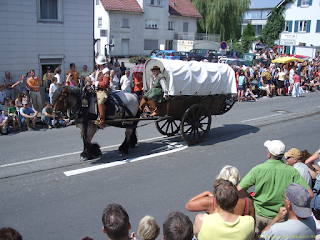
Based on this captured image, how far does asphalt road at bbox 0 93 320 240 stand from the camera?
5.14 meters

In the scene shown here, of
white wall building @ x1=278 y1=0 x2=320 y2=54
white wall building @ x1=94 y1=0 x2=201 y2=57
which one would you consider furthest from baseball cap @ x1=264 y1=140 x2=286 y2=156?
white wall building @ x1=278 y1=0 x2=320 y2=54

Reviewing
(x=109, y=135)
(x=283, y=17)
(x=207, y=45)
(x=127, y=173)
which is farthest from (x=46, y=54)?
(x=283, y=17)

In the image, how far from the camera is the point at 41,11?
14.2 m

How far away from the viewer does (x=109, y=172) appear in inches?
270

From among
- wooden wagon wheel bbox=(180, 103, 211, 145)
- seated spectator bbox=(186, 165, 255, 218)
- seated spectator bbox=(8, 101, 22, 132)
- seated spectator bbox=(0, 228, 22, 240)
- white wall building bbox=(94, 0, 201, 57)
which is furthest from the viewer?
white wall building bbox=(94, 0, 201, 57)

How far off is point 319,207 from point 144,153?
462 centimetres

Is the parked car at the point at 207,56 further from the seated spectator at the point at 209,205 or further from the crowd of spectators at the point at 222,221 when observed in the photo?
the crowd of spectators at the point at 222,221

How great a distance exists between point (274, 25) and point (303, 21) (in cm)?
439

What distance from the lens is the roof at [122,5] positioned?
3646cm

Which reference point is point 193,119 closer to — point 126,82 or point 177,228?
point 126,82

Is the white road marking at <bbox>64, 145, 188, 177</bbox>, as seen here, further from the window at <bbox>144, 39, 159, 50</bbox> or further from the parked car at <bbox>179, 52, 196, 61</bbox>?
the window at <bbox>144, 39, 159, 50</bbox>

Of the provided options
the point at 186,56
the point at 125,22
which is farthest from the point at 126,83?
the point at 125,22

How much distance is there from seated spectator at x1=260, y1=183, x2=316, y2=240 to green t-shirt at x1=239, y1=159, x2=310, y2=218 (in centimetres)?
66

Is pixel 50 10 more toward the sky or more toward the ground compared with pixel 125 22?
more toward the ground
